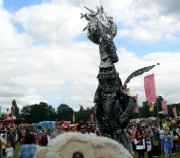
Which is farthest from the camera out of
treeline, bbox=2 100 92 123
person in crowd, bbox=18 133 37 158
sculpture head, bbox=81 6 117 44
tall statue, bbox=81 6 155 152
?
treeline, bbox=2 100 92 123

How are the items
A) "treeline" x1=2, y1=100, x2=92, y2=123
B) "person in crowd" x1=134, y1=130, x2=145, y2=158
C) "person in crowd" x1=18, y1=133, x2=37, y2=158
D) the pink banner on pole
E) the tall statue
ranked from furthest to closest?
"treeline" x1=2, y1=100, x2=92, y2=123
the pink banner on pole
"person in crowd" x1=134, y1=130, x2=145, y2=158
the tall statue
"person in crowd" x1=18, y1=133, x2=37, y2=158

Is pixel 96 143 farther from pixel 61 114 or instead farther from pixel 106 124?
pixel 61 114

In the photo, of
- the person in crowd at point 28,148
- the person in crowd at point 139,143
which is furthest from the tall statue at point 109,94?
the person in crowd at point 139,143

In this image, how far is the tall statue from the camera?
13.0 meters

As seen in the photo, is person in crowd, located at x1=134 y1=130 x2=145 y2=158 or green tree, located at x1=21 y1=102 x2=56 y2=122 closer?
person in crowd, located at x1=134 y1=130 x2=145 y2=158

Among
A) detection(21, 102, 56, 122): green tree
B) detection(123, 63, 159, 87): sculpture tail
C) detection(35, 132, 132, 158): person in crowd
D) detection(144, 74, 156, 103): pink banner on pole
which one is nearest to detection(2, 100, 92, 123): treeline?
detection(21, 102, 56, 122): green tree

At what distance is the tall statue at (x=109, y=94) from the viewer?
510 inches

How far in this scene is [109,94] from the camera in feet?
42.7

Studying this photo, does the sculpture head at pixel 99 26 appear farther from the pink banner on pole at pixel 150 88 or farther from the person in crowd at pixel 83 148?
the pink banner on pole at pixel 150 88

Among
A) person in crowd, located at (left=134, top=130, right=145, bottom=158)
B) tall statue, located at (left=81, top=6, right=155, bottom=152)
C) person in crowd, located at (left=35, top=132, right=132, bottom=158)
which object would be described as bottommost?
person in crowd, located at (left=35, top=132, right=132, bottom=158)

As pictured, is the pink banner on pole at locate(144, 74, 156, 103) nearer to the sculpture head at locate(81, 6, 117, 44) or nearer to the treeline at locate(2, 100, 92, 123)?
the sculpture head at locate(81, 6, 117, 44)

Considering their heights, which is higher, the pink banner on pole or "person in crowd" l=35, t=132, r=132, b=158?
the pink banner on pole

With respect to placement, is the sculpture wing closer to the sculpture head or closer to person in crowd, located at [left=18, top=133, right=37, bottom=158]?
the sculpture head

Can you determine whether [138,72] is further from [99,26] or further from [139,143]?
[139,143]
